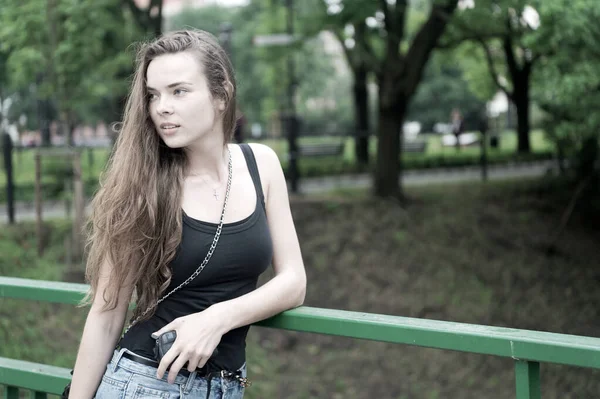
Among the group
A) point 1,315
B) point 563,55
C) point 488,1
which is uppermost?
point 488,1

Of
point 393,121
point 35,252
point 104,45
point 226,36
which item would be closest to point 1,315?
point 35,252

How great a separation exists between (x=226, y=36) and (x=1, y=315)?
10247 millimetres

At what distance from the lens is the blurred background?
1082 centimetres

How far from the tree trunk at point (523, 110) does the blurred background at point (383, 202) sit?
3.11 metres

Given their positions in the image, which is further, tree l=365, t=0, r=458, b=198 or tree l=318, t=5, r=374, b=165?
tree l=365, t=0, r=458, b=198

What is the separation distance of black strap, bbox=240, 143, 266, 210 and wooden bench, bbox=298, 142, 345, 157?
15509 mm

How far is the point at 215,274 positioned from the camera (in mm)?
2193

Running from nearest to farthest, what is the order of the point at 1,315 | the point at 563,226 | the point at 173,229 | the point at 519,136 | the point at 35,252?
the point at 173,229, the point at 1,315, the point at 35,252, the point at 563,226, the point at 519,136

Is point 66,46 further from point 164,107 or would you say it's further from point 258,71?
point 258,71

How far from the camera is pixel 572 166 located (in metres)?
16.8

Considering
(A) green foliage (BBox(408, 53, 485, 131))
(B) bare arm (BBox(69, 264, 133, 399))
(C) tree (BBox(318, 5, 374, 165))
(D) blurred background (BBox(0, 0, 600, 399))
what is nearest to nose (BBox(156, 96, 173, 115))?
(B) bare arm (BBox(69, 264, 133, 399))

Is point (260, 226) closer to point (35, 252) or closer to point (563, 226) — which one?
point (35, 252)

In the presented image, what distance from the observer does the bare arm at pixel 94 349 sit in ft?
7.29

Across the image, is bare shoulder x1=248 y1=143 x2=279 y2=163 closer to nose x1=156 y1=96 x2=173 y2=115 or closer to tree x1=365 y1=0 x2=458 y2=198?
nose x1=156 y1=96 x2=173 y2=115
